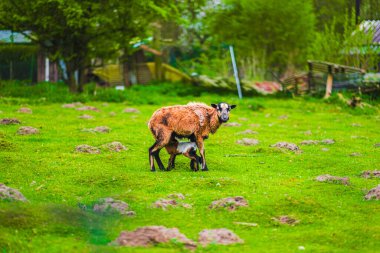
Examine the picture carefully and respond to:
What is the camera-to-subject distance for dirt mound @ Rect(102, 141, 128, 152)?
26.4 metres

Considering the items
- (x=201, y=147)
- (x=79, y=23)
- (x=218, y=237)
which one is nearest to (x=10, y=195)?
(x=218, y=237)

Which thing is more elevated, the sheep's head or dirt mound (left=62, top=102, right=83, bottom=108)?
the sheep's head

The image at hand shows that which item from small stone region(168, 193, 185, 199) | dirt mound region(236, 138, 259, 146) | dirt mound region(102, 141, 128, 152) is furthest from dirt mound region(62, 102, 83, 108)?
small stone region(168, 193, 185, 199)

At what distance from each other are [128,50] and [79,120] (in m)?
20.2

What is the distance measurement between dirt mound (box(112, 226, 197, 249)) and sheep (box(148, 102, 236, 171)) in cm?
743

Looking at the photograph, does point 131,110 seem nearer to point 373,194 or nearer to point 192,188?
point 192,188

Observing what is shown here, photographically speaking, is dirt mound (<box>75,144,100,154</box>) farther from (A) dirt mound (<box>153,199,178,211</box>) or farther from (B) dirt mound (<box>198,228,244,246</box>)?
(B) dirt mound (<box>198,228,244,246</box>)

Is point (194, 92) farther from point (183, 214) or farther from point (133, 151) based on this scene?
point (183, 214)

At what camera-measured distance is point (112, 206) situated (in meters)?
16.7

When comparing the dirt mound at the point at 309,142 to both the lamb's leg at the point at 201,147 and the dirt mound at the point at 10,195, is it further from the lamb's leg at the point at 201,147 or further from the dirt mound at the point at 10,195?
the dirt mound at the point at 10,195

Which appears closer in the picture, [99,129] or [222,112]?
[222,112]

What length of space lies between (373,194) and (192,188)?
4.87 meters

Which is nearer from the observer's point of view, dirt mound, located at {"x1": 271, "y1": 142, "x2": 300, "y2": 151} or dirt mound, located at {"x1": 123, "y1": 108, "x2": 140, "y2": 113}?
dirt mound, located at {"x1": 271, "y1": 142, "x2": 300, "y2": 151}

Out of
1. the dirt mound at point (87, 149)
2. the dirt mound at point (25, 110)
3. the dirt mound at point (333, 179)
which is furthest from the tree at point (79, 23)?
the dirt mound at point (333, 179)
